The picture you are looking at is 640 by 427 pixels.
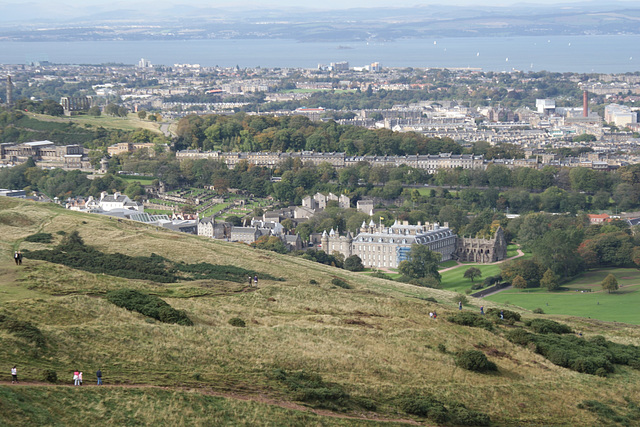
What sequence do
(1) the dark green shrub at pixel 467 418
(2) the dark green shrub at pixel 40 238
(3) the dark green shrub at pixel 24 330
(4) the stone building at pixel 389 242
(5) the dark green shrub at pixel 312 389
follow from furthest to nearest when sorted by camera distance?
(4) the stone building at pixel 389 242, (2) the dark green shrub at pixel 40 238, (3) the dark green shrub at pixel 24 330, (1) the dark green shrub at pixel 467 418, (5) the dark green shrub at pixel 312 389

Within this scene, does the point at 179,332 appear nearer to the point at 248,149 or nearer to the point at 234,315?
the point at 234,315

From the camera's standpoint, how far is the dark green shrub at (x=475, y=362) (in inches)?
1436

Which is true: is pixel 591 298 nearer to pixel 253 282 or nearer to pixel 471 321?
pixel 253 282

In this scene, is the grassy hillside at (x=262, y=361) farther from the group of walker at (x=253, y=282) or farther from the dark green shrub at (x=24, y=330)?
the group of walker at (x=253, y=282)

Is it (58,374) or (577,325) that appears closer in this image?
(58,374)

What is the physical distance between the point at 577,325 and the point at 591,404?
1344 cm

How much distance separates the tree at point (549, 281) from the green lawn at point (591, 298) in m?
0.60

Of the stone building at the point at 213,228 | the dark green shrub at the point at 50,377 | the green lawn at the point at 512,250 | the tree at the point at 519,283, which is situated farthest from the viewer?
the stone building at the point at 213,228

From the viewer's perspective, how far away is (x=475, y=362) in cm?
3650

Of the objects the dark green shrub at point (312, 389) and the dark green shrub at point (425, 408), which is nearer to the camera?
the dark green shrub at point (312, 389)

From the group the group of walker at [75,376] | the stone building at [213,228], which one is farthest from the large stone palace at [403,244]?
the group of walker at [75,376]

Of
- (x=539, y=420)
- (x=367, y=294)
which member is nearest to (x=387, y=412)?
(x=539, y=420)

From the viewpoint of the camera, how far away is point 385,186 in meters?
120

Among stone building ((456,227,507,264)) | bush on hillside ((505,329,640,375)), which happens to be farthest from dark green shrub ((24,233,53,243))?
stone building ((456,227,507,264))
